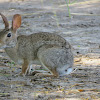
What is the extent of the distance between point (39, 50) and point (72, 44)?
2179mm

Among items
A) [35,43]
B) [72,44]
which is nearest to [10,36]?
[35,43]

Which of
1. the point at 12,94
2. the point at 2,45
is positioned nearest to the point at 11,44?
the point at 2,45

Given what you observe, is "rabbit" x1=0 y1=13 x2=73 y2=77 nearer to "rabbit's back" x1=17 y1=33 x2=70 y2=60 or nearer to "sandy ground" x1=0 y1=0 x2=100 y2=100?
"rabbit's back" x1=17 y1=33 x2=70 y2=60

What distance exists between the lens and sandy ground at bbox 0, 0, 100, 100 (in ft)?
14.2

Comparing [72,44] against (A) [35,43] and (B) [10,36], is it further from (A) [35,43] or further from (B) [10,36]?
(B) [10,36]

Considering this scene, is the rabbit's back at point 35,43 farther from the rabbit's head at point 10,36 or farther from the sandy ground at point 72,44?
the sandy ground at point 72,44

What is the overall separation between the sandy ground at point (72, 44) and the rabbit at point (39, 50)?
0.70ft

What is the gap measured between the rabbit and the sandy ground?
0.70 feet

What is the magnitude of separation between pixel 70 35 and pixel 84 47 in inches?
40.6

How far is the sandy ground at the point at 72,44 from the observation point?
4.32 metres

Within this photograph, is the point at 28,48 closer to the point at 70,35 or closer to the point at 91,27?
the point at 70,35

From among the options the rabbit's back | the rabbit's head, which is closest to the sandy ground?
the rabbit's back

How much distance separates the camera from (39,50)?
5.27 m

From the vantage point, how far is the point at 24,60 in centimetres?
539
